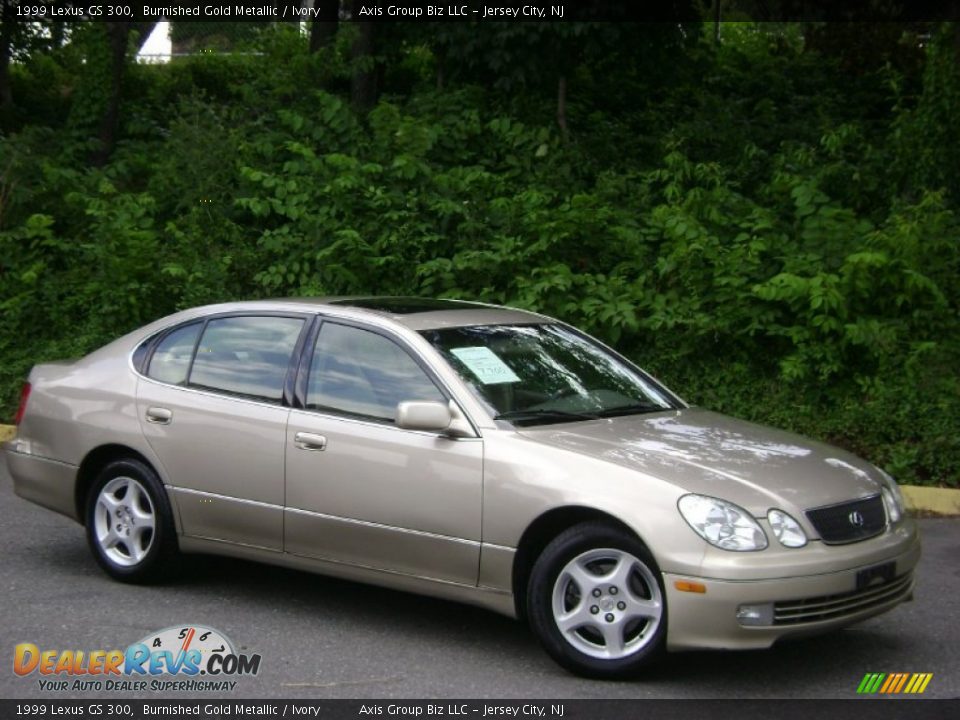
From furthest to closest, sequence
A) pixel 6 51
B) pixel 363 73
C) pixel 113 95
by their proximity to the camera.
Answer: pixel 6 51 → pixel 113 95 → pixel 363 73

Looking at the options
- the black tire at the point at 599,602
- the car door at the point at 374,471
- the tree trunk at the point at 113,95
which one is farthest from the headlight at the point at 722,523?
the tree trunk at the point at 113,95

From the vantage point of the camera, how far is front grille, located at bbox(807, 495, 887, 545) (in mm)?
5598

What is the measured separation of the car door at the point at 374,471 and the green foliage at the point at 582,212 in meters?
4.76

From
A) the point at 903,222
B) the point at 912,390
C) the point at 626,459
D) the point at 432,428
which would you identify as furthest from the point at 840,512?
the point at 903,222

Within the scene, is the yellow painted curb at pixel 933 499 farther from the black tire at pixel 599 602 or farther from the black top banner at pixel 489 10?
the black top banner at pixel 489 10

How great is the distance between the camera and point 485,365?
6.53 meters

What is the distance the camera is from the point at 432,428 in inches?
238

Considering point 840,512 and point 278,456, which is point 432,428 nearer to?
point 278,456

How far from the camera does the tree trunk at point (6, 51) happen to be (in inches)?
726

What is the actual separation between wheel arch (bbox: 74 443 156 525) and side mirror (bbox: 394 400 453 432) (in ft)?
6.42

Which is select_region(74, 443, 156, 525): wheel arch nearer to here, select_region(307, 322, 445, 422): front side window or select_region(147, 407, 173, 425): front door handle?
select_region(147, 407, 173, 425): front door handle

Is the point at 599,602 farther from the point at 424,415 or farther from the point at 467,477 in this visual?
the point at 424,415

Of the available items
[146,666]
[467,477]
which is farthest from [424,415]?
[146,666]

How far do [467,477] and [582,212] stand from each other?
7.08 metres
